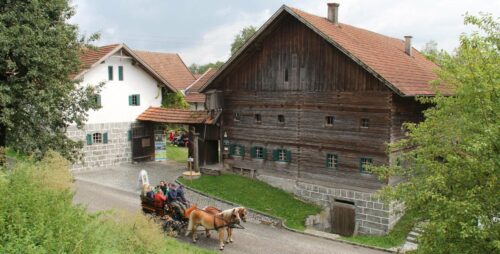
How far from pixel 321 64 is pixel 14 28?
13370mm

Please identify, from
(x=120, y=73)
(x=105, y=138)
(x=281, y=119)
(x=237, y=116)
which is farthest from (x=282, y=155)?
(x=120, y=73)

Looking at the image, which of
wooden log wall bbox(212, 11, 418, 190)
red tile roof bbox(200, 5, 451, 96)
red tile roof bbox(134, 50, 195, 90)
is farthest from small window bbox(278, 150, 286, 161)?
red tile roof bbox(134, 50, 195, 90)

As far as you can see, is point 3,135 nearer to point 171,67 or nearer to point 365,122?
point 365,122

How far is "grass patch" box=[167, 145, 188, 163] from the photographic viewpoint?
33.9 m

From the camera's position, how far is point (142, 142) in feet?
105

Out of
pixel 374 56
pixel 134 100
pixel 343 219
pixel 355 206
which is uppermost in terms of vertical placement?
pixel 374 56

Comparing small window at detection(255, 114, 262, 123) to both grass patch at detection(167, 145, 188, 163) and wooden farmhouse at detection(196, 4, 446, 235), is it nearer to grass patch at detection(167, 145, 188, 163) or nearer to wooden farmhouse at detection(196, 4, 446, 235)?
wooden farmhouse at detection(196, 4, 446, 235)

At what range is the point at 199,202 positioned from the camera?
2322 centimetres

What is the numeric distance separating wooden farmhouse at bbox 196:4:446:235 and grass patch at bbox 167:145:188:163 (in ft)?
23.9

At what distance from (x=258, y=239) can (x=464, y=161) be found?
9.64 m

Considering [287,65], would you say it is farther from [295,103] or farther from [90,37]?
[90,37]

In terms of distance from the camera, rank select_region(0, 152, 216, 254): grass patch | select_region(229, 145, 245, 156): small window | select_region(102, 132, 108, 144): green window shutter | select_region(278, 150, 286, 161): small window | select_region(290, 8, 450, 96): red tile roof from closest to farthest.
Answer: select_region(0, 152, 216, 254): grass patch
select_region(290, 8, 450, 96): red tile roof
select_region(278, 150, 286, 161): small window
select_region(229, 145, 245, 156): small window
select_region(102, 132, 108, 144): green window shutter

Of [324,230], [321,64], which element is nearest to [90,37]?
[321,64]

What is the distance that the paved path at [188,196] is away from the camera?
1752 cm
